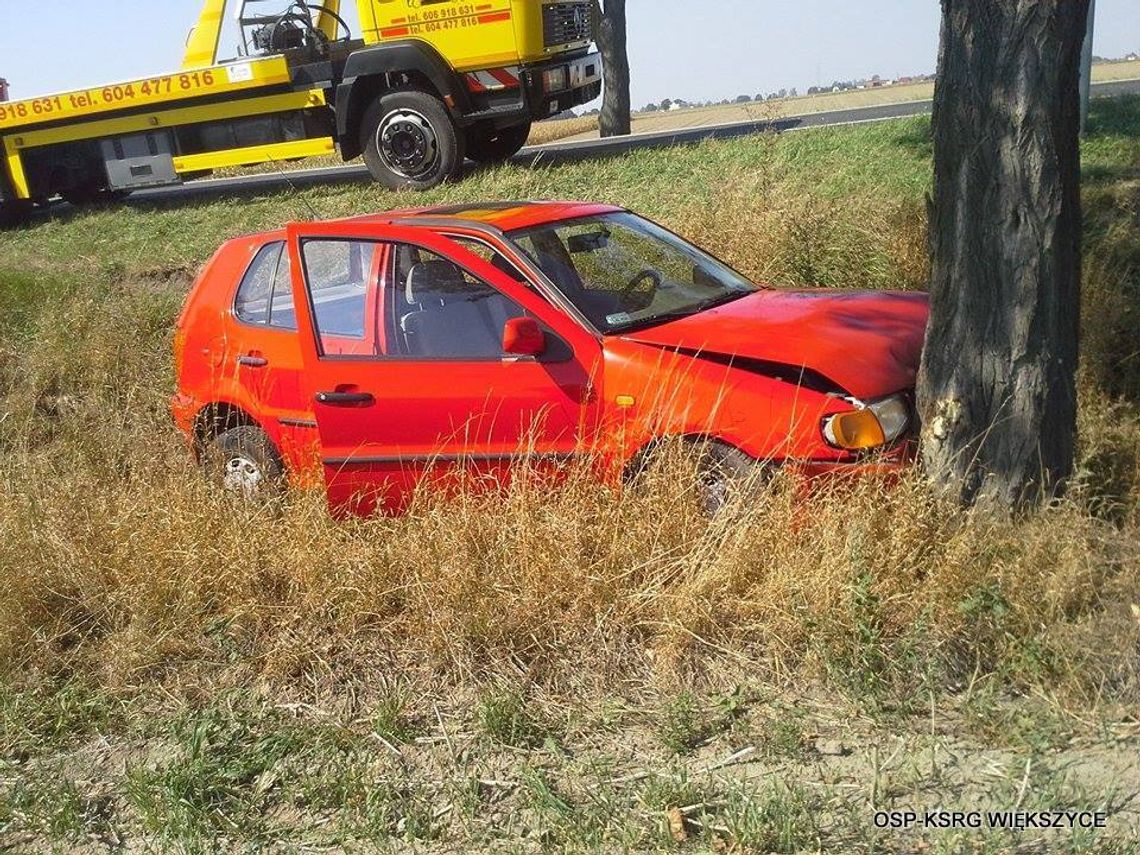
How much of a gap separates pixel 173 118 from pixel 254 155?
1.19 meters

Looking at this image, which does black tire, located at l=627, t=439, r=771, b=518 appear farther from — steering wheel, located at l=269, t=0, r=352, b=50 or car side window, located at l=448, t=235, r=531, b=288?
steering wheel, located at l=269, t=0, r=352, b=50

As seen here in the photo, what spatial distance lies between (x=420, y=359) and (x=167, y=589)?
1.50m

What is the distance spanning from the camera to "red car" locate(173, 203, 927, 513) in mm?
4938

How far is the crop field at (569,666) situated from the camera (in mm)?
3596

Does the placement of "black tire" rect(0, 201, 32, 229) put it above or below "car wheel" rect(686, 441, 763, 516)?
below

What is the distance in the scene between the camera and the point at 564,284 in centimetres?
561

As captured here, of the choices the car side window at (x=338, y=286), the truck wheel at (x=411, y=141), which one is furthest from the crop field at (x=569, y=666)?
the truck wheel at (x=411, y=141)

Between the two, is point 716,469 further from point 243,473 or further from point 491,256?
point 243,473

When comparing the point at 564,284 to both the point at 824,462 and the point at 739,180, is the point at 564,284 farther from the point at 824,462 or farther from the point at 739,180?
the point at 739,180

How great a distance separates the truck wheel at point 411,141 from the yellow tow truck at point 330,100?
0.6 inches

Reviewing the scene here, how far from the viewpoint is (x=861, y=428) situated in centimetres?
481

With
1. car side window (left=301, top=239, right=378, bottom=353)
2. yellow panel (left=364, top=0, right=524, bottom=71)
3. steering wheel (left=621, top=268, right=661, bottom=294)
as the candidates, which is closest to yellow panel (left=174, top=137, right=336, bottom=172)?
yellow panel (left=364, top=0, right=524, bottom=71)

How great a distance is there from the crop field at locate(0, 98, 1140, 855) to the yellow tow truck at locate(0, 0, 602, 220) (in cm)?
817

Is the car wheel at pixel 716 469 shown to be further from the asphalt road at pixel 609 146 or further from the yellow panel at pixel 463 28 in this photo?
the asphalt road at pixel 609 146
